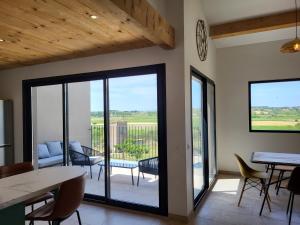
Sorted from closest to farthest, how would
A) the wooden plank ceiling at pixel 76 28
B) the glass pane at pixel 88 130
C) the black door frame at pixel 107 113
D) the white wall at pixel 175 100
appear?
the wooden plank ceiling at pixel 76 28
the white wall at pixel 175 100
the black door frame at pixel 107 113
the glass pane at pixel 88 130

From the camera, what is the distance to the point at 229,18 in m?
4.36

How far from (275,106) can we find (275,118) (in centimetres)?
25

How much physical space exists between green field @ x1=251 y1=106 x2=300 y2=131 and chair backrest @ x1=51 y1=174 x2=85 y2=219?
4.26m

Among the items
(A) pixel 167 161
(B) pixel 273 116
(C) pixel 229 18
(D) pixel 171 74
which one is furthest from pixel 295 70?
(A) pixel 167 161

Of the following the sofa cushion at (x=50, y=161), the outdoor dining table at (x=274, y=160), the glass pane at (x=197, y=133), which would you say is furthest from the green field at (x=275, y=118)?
the sofa cushion at (x=50, y=161)

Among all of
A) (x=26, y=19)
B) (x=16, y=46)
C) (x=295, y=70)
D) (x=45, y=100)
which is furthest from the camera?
(x=45, y=100)

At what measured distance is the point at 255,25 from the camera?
428 cm

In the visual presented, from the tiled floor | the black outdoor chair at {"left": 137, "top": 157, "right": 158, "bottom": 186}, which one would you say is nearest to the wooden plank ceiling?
the black outdoor chair at {"left": 137, "top": 157, "right": 158, "bottom": 186}

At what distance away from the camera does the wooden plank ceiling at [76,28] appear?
82.8 inches

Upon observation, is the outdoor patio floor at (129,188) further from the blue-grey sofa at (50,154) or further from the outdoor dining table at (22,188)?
the outdoor dining table at (22,188)

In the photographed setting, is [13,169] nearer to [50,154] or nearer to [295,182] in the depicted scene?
[50,154]

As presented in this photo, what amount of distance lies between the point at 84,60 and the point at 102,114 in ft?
3.08

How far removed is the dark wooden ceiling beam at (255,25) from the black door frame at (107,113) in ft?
6.67

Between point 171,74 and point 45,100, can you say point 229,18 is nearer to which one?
point 171,74
